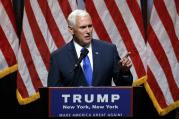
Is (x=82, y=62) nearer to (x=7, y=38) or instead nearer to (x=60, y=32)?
(x=60, y=32)

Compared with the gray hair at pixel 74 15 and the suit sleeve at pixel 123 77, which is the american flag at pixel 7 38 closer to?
the gray hair at pixel 74 15

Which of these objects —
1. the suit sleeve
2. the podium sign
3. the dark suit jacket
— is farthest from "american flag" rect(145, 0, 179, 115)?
the podium sign

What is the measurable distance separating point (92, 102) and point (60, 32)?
6.60ft

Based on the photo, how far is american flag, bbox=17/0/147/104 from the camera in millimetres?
4035

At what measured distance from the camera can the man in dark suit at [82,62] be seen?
8.37 feet

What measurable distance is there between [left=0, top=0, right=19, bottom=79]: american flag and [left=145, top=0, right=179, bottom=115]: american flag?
114 cm

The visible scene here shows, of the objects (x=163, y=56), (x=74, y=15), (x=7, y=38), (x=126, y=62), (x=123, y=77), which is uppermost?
(x=74, y=15)

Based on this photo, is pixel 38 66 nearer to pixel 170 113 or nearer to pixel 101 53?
pixel 170 113

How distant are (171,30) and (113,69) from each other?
1.48 metres

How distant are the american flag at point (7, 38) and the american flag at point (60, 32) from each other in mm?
86

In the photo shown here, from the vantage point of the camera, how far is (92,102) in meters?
2.15

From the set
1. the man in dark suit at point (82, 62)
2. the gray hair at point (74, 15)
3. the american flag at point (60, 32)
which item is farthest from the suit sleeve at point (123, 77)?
the american flag at point (60, 32)

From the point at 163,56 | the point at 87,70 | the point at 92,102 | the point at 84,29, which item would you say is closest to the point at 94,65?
the point at 87,70

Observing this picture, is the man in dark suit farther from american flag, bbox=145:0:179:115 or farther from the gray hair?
american flag, bbox=145:0:179:115
